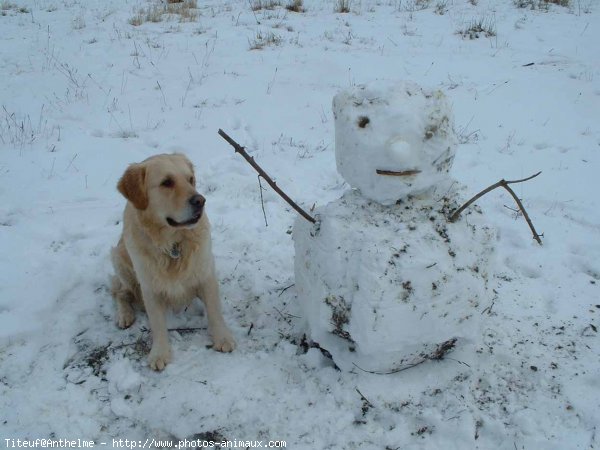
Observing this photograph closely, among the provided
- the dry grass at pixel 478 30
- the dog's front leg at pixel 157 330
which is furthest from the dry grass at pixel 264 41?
the dog's front leg at pixel 157 330

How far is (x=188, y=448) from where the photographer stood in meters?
2.46

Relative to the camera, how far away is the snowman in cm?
228

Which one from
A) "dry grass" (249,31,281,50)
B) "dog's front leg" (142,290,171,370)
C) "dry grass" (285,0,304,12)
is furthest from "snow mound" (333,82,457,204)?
"dry grass" (285,0,304,12)

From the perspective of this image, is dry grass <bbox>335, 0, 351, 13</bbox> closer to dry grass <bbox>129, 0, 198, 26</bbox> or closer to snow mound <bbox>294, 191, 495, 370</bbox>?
dry grass <bbox>129, 0, 198, 26</bbox>

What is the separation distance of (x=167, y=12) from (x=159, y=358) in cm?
853

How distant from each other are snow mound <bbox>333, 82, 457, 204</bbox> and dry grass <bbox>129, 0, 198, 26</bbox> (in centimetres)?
769

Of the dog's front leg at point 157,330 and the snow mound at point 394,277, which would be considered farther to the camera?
the dog's front leg at point 157,330

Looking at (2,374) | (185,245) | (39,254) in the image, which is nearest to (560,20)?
(185,245)

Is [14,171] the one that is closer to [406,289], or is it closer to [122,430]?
[122,430]

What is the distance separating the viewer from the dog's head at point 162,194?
267 centimetres

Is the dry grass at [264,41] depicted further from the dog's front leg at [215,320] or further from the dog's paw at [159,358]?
the dog's paw at [159,358]

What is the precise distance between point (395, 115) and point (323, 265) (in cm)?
89

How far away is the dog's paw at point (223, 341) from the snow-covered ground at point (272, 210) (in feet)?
0.17

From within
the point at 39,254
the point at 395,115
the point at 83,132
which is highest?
the point at 395,115
